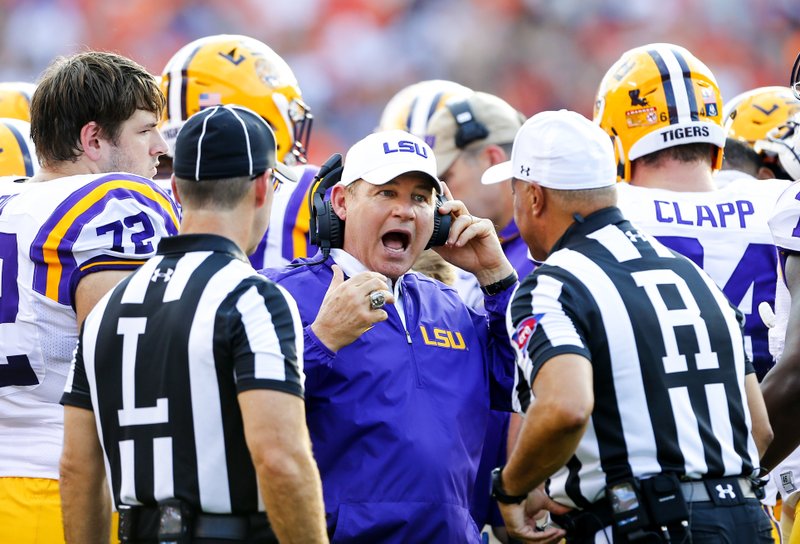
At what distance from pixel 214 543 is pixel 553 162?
1.50m

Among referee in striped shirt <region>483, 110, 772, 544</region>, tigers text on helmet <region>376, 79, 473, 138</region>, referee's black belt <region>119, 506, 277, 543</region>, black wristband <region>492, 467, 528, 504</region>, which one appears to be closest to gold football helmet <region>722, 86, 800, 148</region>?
tigers text on helmet <region>376, 79, 473, 138</region>

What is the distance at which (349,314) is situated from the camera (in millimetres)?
3340

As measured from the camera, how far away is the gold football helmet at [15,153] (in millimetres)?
5562

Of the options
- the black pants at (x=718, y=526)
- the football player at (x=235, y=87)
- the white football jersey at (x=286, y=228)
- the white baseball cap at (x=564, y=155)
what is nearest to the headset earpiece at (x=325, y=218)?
the white baseball cap at (x=564, y=155)

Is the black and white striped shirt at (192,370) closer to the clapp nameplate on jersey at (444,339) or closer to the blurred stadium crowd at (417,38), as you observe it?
the clapp nameplate on jersey at (444,339)

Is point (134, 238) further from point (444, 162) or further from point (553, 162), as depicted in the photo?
point (444, 162)

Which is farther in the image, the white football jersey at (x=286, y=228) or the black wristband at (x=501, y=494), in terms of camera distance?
the white football jersey at (x=286, y=228)

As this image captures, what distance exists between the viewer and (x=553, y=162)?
11.0 ft

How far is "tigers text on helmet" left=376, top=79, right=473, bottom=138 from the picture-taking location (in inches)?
278

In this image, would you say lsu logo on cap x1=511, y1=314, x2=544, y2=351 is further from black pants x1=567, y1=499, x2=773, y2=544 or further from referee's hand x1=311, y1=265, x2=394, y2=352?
black pants x1=567, y1=499, x2=773, y2=544

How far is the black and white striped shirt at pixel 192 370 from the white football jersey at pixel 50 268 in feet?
2.19

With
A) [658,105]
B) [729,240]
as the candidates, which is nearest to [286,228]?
[658,105]

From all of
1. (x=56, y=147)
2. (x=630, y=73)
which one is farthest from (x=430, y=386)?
(x=630, y=73)

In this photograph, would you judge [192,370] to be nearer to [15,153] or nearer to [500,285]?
[500,285]
